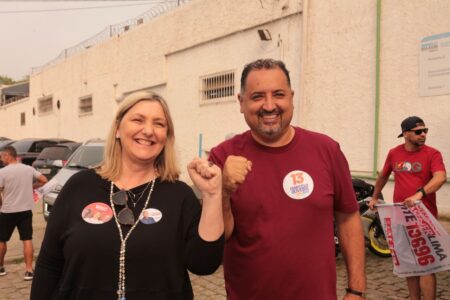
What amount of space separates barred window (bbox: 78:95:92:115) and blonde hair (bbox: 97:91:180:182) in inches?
839

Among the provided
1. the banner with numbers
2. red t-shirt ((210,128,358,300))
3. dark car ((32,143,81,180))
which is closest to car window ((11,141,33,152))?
dark car ((32,143,81,180))

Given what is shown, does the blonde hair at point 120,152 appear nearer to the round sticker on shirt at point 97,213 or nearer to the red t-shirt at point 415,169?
the round sticker on shirt at point 97,213

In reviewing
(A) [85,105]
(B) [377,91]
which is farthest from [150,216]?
(A) [85,105]

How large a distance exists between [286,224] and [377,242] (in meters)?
5.01

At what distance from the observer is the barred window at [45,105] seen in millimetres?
28312

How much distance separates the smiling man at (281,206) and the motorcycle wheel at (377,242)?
4582 mm

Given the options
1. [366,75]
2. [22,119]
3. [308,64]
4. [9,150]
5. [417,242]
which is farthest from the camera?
[22,119]

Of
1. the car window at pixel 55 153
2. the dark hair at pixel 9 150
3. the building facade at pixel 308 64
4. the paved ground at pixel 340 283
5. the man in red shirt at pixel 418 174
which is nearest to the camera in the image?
the man in red shirt at pixel 418 174

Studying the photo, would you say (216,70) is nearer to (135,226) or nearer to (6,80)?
(135,226)

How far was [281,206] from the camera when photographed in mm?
2246

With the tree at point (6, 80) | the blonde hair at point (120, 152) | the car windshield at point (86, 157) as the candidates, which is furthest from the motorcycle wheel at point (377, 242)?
the tree at point (6, 80)

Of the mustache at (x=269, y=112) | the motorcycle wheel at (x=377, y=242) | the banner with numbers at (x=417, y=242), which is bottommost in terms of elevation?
the motorcycle wheel at (x=377, y=242)

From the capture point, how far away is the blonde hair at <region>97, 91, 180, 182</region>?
2.27 m

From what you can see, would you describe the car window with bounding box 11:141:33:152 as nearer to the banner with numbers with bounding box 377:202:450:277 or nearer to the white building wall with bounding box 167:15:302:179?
the white building wall with bounding box 167:15:302:179
